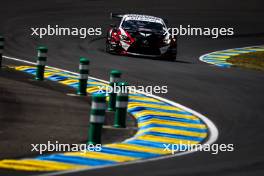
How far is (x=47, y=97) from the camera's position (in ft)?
60.5

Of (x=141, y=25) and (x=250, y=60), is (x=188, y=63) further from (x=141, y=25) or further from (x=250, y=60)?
(x=250, y=60)

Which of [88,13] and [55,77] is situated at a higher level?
[88,13]

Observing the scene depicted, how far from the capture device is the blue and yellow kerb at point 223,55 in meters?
28.9

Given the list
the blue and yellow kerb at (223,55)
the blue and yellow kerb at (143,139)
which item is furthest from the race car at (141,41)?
the blue and yellow kerb at (143,139)

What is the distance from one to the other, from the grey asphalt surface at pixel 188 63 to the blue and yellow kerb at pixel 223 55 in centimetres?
55

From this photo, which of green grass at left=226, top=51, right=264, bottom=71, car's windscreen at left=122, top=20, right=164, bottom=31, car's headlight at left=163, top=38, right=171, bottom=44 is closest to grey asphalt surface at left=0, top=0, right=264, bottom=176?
car's headlight at left=163, top=38, right=171, bottom=44

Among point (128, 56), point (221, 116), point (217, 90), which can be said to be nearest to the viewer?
point (221, 116)

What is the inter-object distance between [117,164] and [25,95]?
7196 mm

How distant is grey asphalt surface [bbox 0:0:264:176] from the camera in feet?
39.2

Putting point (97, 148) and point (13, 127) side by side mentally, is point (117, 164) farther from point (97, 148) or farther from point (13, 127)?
point (13, 127)

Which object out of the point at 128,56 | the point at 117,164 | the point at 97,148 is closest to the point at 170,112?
the point at 97,148

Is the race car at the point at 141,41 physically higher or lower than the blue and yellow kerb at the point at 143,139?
higher

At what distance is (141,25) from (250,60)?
13.3 ft

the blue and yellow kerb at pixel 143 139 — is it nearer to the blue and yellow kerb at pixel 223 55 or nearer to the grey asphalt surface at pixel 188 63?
the grey asphalt surface at pixel 188 63
